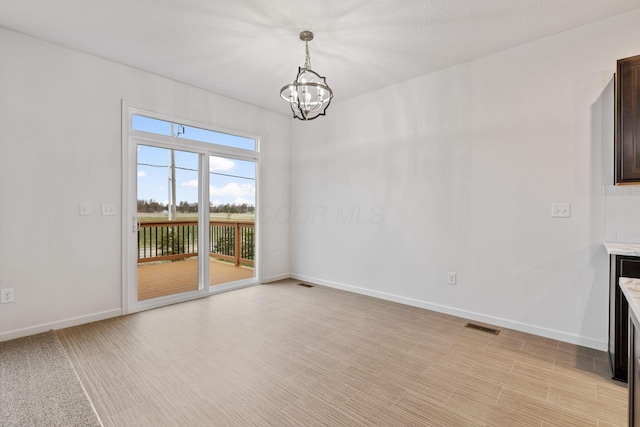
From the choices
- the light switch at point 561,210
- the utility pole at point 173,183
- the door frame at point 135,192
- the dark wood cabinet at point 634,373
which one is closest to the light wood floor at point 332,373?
the door frame at point 135,192

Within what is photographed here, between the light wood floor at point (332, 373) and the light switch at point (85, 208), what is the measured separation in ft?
3.77

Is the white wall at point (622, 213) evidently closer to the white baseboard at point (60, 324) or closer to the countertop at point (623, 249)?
the countertop at point (623, 249)

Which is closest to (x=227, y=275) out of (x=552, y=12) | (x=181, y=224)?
(x=181, y=224)

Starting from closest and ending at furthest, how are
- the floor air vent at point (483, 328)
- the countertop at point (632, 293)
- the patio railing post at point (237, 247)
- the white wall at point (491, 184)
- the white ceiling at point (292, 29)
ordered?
the countertop at point (632, 293) → the white ceiling at point (292, 29) → the white wall at point (491, 184) → the floor air vent at point (483, 328) → the patio railing post at point (237, 247)

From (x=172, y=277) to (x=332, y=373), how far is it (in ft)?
10.3

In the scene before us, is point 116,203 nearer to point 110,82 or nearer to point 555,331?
point 110,82

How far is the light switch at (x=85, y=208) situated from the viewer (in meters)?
3.09

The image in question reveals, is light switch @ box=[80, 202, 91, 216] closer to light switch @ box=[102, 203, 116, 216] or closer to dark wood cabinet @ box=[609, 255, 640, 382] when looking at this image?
light switch @ box=[102, 203, 116, 216]

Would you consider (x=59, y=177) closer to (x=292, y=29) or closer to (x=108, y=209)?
(x=108, y=209)

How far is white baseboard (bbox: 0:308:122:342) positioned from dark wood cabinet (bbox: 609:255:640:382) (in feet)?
14.8

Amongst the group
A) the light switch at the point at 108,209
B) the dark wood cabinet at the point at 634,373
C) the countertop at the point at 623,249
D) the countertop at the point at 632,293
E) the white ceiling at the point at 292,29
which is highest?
the white ceiling at the point at 292,29

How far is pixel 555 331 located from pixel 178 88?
4892mm

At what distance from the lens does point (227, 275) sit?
15.8 ft

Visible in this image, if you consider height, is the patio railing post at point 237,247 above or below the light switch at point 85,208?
below
